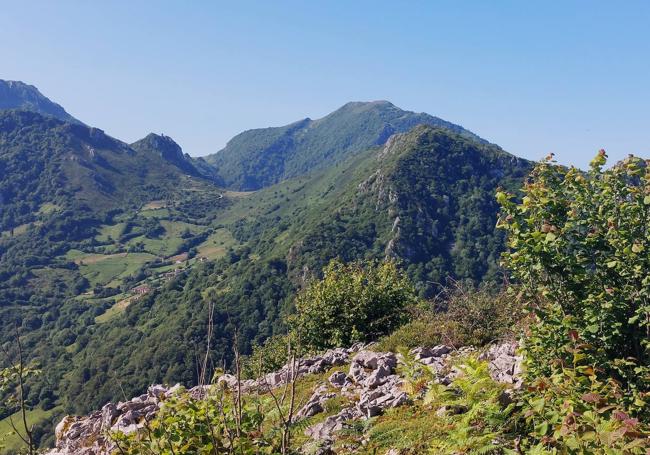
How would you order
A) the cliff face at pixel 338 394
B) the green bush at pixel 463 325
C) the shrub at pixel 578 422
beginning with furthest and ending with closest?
the green bush at pixel 463 325
the cliff face at pixel 338 394
the shrub at pixel 578 422

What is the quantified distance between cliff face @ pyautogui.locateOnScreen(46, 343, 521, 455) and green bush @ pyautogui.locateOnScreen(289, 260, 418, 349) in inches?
188

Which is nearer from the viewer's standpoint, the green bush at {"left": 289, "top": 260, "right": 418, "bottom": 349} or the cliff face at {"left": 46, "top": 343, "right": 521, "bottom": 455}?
the cliff face at {"left": 46, "top": 343, "right": 521, "bottom": 455}

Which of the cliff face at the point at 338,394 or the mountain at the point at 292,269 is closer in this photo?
the cliff face at the point at 338,394

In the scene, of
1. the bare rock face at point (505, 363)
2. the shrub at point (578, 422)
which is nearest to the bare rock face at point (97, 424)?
the bare rock face at point (505, 363)

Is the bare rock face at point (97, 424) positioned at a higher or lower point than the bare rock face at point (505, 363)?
lower

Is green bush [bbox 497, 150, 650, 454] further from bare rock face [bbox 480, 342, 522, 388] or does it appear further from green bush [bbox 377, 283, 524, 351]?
green bush [bbox 377, 283, 524, 351]

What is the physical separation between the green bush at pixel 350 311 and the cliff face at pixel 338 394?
15.7ft

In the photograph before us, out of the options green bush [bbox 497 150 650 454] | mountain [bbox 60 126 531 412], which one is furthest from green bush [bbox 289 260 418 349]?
mountain [bbox 60 126 531 412]

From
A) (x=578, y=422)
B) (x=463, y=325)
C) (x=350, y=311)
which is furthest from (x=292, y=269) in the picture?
(x=578, y=422)

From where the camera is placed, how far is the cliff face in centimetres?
909

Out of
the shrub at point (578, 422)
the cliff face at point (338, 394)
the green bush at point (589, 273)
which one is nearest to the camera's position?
the shrub at point (578, 422)

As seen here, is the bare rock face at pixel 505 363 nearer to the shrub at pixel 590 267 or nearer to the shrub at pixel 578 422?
the shrub at pixel 590 267

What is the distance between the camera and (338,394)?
38.4 ft

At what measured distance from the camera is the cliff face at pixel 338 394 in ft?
29.8
